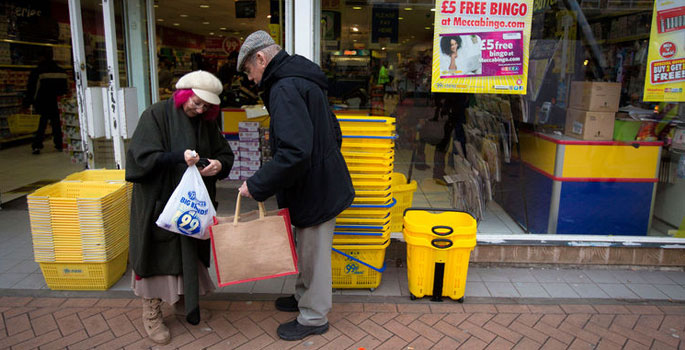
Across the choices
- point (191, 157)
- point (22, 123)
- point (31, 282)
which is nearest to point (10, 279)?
point (31, 282)

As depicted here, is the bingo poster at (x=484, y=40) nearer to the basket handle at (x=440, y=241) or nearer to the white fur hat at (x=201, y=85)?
the basket handle at (x=440, y=241)

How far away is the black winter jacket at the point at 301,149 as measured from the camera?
2.65m

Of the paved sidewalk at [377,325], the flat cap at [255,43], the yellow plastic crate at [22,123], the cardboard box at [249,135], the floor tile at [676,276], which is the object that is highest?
the flat cap at [255,43]

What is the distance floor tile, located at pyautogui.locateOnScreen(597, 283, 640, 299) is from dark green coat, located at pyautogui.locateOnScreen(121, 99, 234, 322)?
3245mm

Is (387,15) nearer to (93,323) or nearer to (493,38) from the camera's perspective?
(493,38)

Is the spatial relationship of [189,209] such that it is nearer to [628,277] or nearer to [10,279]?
[10,279]

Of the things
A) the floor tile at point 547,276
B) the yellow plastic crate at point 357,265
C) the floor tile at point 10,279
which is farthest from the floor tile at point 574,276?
the floor tile at point 10,279

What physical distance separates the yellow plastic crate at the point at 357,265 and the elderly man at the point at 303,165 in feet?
1.70

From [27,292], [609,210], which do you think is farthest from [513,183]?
[27,292]

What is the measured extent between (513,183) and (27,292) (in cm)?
474

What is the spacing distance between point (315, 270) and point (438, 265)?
3.31ft

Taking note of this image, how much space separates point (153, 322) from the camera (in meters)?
3.02

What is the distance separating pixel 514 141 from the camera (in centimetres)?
515

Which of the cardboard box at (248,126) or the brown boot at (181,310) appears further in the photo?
the cardboard box at (248,126)
